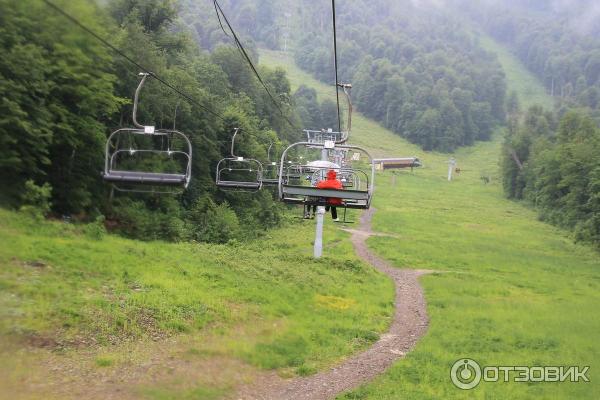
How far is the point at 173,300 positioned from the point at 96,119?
12444 millimetres

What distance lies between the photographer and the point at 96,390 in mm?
10711

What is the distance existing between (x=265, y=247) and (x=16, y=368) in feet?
71.1

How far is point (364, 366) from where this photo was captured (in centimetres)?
1466

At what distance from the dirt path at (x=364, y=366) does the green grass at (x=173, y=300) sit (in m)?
0.50

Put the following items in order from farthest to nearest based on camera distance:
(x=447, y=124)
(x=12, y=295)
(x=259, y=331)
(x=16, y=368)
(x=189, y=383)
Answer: (x=447, y=124) → (x=259, y=331) → (x=12, y=295) → (x=189, y=383) → (x=16, y=368)

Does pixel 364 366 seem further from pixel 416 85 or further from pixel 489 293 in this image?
pixel 416 85

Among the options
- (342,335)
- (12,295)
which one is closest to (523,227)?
(342,335)

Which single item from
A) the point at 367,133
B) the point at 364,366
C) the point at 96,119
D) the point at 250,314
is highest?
the point at 367,133

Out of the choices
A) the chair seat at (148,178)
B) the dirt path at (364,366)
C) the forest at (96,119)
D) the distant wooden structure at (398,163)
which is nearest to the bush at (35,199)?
the forest at (96,119)

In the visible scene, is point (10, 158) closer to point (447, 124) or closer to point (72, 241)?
point (72, 241)

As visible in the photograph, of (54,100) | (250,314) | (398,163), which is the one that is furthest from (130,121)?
(398,163)

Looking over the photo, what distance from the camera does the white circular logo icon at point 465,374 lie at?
13840 millimetres

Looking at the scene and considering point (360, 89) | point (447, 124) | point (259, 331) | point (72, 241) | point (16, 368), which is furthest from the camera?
point (360, 89)

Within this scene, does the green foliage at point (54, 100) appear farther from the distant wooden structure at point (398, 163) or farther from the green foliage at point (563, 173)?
the distant wooden structure at point (398, 163)
